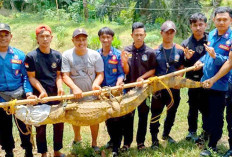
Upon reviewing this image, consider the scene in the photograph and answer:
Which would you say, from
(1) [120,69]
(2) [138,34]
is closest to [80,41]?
(1) [120,69]

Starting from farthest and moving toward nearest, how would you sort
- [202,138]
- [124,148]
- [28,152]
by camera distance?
[202,138] < [124,148] < [28,152]

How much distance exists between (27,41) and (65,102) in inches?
357

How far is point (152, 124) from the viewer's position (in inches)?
167

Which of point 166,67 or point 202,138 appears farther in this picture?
point 202,138

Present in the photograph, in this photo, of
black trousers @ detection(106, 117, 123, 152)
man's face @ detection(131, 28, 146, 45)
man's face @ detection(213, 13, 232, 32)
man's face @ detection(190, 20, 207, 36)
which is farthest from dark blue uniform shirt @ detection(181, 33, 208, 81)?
black trousers @ detection(106, 117, 123, 152)

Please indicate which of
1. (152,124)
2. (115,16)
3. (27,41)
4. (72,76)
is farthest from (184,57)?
(115,16)

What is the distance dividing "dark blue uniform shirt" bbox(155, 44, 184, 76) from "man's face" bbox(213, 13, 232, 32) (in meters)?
0.64

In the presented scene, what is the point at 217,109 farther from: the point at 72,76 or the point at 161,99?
the point at 72,76

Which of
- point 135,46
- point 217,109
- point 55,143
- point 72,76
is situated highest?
point 135,46

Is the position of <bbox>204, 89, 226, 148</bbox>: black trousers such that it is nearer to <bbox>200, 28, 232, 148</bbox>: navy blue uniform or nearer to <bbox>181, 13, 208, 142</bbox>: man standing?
<bbox>200, 28, 232, 148</bbox>: navy blue uniform

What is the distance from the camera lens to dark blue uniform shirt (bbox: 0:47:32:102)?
3.62m

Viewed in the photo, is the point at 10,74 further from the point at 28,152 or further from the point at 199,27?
the point at 199,27

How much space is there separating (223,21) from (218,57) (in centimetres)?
47

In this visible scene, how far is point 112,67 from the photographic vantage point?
13.0 ft
